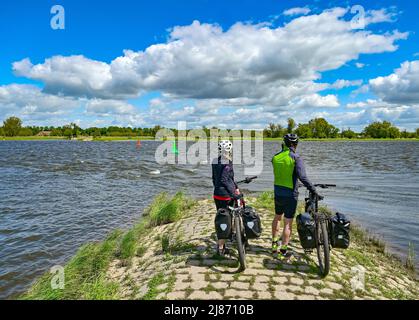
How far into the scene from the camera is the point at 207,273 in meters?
6.35

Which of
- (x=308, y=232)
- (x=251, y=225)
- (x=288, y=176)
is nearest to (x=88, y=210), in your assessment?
(x=251, y=225)

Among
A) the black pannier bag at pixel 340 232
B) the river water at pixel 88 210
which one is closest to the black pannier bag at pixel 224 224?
the black pannier bag at pixel 340 232

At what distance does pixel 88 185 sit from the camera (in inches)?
962

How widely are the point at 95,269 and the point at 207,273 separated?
346 centimetres

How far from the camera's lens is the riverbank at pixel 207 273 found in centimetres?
574

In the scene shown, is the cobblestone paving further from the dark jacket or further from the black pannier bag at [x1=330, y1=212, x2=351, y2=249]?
the dark jacket

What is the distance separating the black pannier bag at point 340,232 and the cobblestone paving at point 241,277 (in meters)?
0.70

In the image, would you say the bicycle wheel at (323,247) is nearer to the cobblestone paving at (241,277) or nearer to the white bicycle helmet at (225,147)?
the cobblestone paving at (241,277)

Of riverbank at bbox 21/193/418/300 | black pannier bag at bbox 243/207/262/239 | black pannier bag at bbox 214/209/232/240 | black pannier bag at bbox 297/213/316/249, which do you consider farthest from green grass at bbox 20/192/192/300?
black pannier bag at bbox 297/213/316/249

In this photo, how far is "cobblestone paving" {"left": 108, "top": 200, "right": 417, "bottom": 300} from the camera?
18.5 ft

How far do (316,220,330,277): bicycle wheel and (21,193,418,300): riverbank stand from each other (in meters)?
0.22

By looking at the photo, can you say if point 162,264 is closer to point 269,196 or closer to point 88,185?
point 269,196
